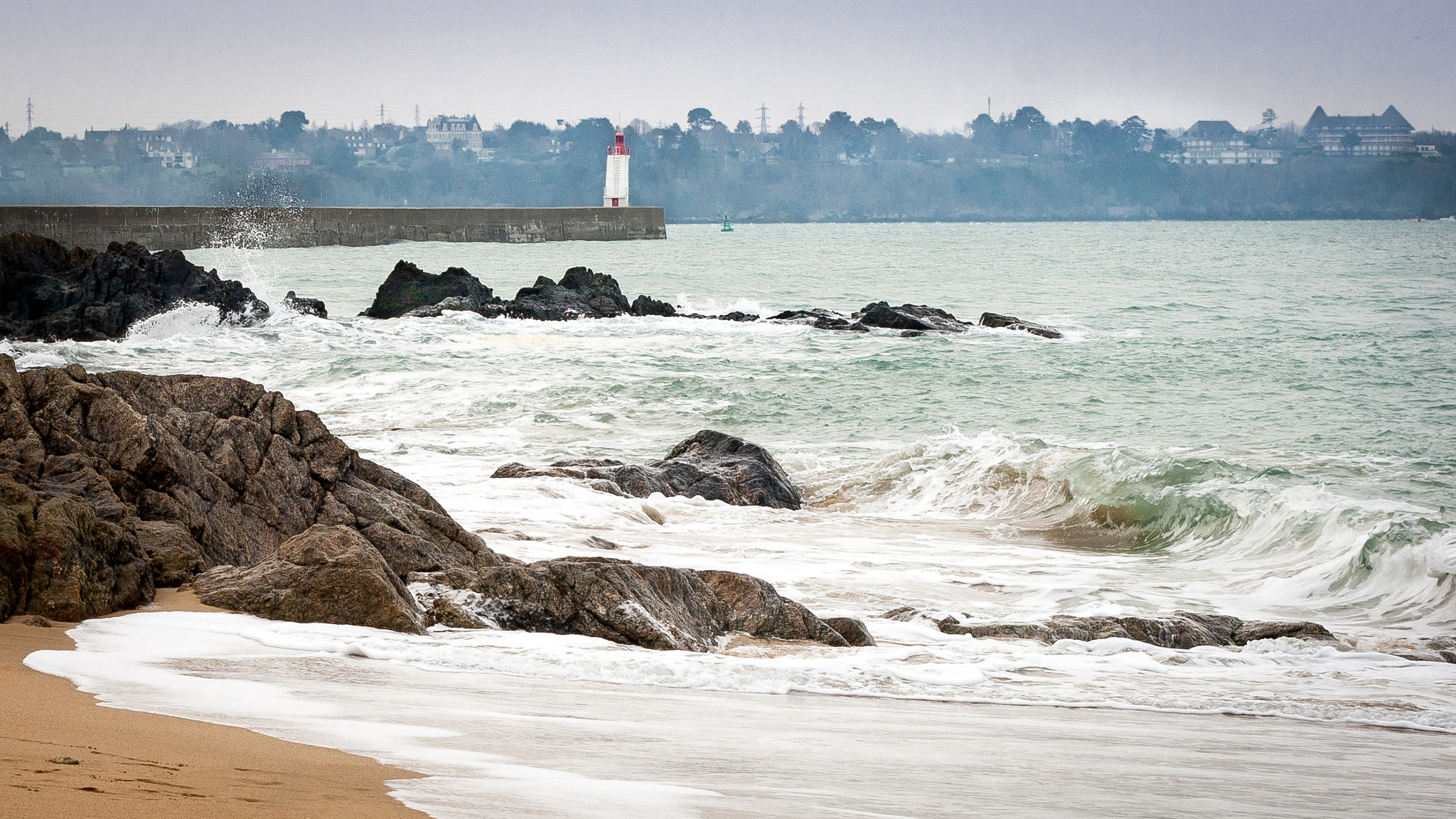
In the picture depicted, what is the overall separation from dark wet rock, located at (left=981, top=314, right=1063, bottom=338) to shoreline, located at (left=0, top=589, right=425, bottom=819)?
22597 mm

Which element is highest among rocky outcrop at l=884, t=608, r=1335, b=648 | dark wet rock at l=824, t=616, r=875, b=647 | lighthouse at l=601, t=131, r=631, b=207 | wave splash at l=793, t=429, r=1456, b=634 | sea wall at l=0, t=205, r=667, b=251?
lighthouse at l=601, t=131, r=631, b=207

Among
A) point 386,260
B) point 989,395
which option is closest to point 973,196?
point 386,260

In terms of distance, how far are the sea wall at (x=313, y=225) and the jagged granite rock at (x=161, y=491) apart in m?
35.8

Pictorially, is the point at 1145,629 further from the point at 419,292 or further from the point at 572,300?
the point at 419,292

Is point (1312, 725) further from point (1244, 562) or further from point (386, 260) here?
point (386, 260)

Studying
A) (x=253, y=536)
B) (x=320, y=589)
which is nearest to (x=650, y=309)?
(x=253, y=536)

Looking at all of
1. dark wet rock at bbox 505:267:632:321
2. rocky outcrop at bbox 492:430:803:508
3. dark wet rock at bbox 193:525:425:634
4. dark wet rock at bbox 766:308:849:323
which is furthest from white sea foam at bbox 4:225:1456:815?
dark wet rock at bbox 766:308:849:323

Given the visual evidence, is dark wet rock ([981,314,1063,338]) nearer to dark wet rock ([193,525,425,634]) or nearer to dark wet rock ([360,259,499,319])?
dark wet rock ([360,259,499,319])

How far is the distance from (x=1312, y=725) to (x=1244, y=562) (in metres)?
4.52

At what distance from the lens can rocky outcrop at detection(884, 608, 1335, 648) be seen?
5.38 m

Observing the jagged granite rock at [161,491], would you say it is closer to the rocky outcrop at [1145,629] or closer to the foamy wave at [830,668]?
the foamy wave at [830,668]

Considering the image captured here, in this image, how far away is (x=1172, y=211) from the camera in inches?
6344

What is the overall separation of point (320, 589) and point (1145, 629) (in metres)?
3.40

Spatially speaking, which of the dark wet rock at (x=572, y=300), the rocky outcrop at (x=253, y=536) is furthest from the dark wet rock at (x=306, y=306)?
the rocky outcrop at (x=253, y=536)
